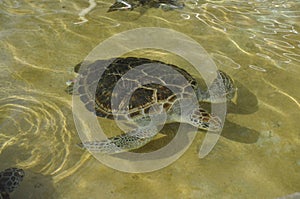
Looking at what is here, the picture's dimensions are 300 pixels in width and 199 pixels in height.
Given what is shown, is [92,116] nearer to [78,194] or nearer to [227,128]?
[78,194]

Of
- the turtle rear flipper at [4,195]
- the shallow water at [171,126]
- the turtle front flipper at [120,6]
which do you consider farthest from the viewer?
the turtle front flipper at [120,6]

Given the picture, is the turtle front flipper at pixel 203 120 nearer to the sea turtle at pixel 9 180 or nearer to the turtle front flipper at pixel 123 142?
the turtle front flipper at pixel 123 142

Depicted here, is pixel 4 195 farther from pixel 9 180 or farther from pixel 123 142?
pixel 123 142

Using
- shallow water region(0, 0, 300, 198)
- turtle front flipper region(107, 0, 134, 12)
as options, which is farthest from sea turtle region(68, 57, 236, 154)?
turtle front flipper region(107, 0, 134, 12)

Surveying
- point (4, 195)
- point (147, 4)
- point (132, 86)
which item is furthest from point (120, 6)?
point (4, 195)

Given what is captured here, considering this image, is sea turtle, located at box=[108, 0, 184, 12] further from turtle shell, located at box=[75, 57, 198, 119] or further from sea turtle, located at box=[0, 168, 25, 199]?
sea turtle, located at box=[0, 168, 25, 199]

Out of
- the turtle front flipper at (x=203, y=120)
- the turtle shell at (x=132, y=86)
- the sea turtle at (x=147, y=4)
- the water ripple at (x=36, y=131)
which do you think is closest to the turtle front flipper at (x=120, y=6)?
the sea turtle at (x=147, y=4)
